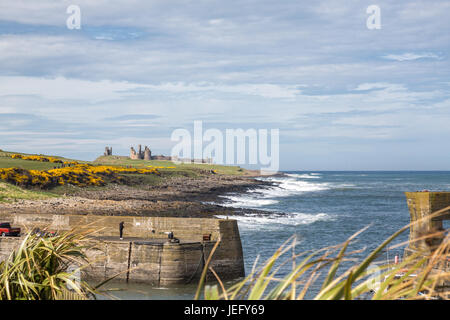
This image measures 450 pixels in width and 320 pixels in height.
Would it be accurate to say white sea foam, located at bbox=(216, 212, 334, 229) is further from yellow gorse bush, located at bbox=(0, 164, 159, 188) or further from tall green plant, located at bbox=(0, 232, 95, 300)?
tall green plant, located at bbox=(0, 232, 95, 300)

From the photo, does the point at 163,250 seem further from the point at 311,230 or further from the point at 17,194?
the point at 17,194

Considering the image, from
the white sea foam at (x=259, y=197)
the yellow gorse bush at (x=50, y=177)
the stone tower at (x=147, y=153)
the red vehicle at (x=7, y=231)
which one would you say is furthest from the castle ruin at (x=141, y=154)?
the red vehicle at (x=7, y=231)

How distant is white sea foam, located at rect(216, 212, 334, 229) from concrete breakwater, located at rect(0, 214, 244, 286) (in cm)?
1947

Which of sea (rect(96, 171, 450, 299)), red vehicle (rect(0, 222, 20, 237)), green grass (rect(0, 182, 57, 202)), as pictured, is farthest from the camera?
green grass (rect(0, 182, 57, 202))

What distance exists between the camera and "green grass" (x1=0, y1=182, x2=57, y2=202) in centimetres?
5023

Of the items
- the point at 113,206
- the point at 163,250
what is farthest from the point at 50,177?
the point at 163,250

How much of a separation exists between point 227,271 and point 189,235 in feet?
9.05

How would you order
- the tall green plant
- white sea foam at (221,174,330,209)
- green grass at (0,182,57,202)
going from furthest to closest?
white sea foam at (221,174,330,209) < green grass at (0,182,57,202) < the tall green plant

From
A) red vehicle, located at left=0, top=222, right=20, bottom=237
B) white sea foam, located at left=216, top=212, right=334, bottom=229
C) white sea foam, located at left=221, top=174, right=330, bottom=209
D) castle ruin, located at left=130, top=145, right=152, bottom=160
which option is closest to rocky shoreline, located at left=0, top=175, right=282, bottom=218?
white sea foam, located at left=216, top=212, right=334, bottom=229

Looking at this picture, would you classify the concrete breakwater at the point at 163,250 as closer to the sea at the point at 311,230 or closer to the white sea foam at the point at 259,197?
the sea at the point at 311,230

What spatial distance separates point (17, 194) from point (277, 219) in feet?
84.8

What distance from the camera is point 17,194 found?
53.0 metres

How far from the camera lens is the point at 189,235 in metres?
26.2
